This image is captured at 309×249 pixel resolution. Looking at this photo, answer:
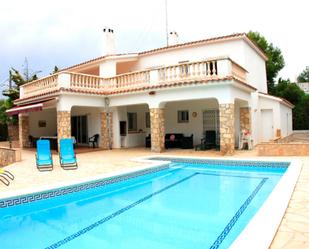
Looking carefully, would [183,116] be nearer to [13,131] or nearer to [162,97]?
[162,97]

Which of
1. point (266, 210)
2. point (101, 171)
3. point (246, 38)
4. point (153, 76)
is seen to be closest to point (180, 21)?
point (246, 38)

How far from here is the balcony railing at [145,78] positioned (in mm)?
20125

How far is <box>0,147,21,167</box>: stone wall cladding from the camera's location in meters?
19.8

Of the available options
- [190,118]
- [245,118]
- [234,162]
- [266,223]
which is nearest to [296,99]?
[245,118]

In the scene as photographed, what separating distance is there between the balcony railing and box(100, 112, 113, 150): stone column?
2.34 m

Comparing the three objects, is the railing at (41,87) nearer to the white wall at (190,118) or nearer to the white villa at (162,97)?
the white villa at (162,97)

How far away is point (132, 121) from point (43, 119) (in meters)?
11.1

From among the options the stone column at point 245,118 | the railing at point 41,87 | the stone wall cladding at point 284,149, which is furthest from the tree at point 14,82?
the stone wall cladding at point 284,149

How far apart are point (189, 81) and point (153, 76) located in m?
3.54

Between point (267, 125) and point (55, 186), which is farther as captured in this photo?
point (267, 125)

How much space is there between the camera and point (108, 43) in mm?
28859

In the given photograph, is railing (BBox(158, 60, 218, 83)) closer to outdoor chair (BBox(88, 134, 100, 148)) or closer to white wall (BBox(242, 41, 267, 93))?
white wall (BBox(242, 41, 267, 93))

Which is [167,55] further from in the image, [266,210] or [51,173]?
[266,210]

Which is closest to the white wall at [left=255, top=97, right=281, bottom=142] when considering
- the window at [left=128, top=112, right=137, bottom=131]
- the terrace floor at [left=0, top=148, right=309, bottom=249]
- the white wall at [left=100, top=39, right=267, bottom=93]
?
the white wall at [left=100, top=39, right=267, bottom=93]
